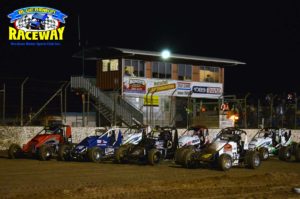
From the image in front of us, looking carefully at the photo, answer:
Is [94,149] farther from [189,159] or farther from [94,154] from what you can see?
[189,159]

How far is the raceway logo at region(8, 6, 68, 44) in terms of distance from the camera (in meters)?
38.6

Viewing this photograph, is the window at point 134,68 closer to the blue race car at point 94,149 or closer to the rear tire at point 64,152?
the blue race car at point 94,149

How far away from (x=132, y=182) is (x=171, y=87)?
23.2m

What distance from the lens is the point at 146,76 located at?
120ft

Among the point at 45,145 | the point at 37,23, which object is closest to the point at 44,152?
the point at 45,145

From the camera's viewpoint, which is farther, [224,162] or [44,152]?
[44,152]

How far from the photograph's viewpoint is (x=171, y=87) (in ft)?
124

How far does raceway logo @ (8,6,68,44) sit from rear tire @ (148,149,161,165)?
66.4ft

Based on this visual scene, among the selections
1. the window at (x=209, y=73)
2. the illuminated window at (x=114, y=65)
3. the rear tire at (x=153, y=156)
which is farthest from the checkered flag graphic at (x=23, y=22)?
the rear tire at (x=153, y=156)

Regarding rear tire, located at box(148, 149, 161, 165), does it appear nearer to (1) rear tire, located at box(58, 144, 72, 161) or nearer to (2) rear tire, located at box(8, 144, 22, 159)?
(1) rear tire, located at box(58, 144, 72, 161)

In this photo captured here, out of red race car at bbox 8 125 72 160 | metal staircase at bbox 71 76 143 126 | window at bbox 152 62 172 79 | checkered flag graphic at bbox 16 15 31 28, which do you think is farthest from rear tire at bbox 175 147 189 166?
checkered flag graphic at bbox 16 15 31 28

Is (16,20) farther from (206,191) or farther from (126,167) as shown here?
(206,191)

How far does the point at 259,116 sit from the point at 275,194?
2043 centimetres

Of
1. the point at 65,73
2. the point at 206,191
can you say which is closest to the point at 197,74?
the point at 65,73
